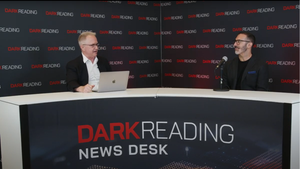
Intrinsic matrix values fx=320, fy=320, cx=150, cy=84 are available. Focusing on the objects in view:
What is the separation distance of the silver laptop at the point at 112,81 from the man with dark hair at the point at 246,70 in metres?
1.64

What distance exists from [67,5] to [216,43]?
2596mm

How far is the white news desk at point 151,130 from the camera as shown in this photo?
2619mm

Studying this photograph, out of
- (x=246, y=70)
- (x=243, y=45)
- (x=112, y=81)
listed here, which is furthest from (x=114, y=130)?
(x=243, y=45)

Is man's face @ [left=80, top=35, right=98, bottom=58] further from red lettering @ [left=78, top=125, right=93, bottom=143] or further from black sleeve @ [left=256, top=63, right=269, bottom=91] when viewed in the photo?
black sleeve @ [left=256, top=63, right=269, bottom=91]

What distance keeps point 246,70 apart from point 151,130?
67.4 inches

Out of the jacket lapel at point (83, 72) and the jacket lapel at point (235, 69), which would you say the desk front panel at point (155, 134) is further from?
the jacket lapel at point (235, 69)

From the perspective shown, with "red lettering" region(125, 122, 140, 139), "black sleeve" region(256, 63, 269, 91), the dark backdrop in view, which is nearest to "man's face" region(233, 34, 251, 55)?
"black sleeve" region(256, 63, 269, 91)

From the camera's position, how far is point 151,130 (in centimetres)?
297

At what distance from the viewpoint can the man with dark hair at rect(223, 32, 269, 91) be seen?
3963 millimetres

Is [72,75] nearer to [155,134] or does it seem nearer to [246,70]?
[155,134]

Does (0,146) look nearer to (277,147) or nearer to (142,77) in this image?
(277,147)

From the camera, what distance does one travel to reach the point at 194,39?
584 centimetres

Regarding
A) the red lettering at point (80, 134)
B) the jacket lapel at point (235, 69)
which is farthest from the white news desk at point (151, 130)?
the jacket lapel at point (235, 69)

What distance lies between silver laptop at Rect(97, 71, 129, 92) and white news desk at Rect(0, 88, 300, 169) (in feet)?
0.34
